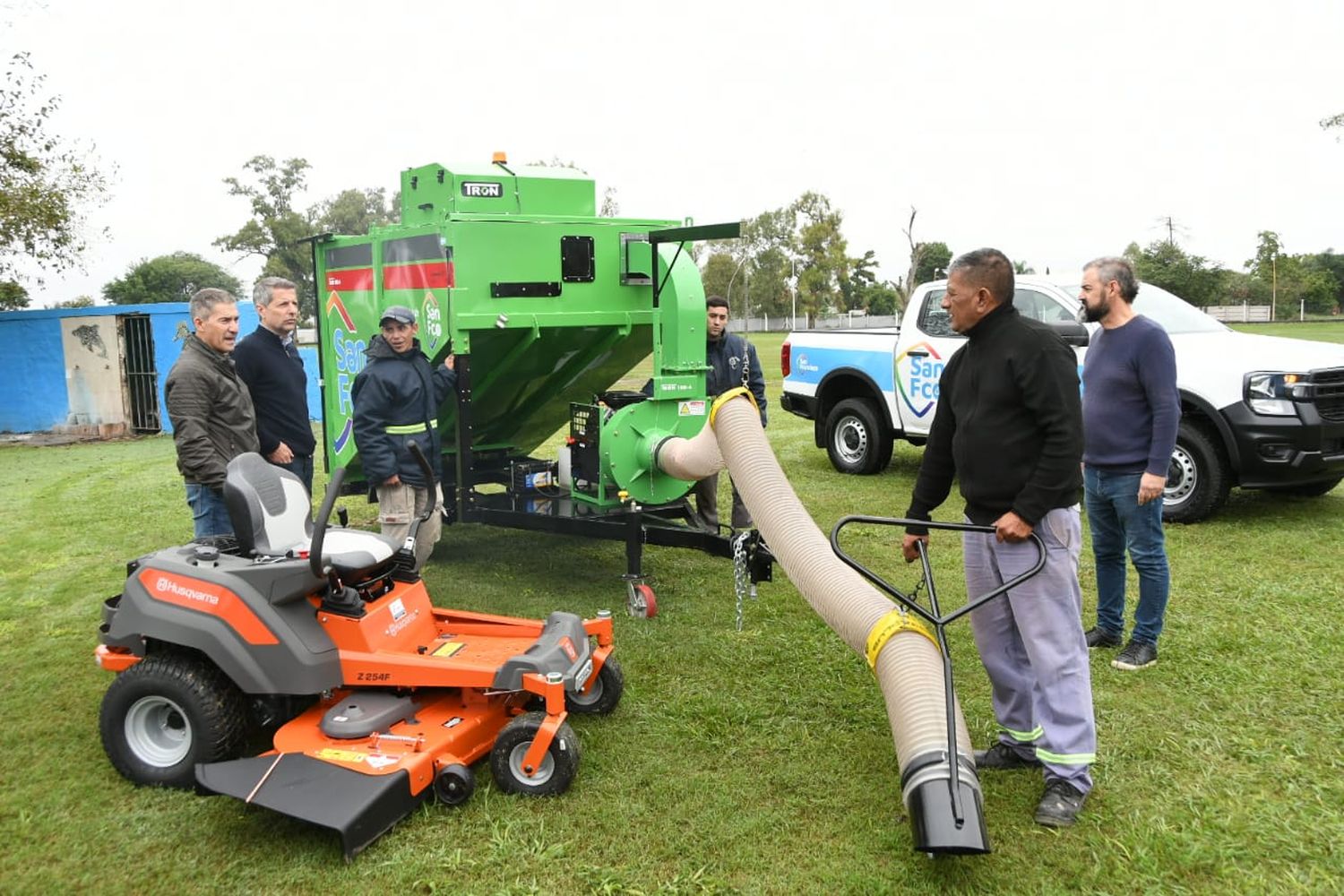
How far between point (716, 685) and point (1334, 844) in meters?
2.57

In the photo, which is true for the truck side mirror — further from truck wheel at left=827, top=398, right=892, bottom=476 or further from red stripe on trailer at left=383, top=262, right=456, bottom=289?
red stripe on trailer at left=383, top=262, right=456, bottom=289

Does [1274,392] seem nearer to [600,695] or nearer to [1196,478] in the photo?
[1196,478]

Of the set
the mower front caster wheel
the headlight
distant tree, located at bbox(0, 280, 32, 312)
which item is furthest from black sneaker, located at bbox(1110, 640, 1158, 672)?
distant tree, located at bbox(0, 280, 32, 312)

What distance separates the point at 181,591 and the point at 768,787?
2.48 metres

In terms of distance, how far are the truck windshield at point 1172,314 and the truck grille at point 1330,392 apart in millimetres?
1107

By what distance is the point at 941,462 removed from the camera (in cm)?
407

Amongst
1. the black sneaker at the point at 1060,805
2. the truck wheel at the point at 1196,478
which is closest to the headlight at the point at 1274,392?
the truck wheel at the point at 1196,478

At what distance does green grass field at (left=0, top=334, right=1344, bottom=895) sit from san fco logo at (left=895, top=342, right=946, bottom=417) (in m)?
3.46

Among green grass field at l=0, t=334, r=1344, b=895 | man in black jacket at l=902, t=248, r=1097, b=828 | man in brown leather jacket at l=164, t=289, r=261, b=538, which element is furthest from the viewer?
man in brown leather jacket at l=164, t=289, r=261, b=538

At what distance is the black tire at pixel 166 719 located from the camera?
385 centimetres

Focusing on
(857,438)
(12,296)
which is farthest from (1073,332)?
(12,296)

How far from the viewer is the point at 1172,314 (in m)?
8.60

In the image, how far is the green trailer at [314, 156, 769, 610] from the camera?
6.04 meters

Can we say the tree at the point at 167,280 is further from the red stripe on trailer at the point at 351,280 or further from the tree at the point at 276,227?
the red stripe on trailer at the point at 351,280
